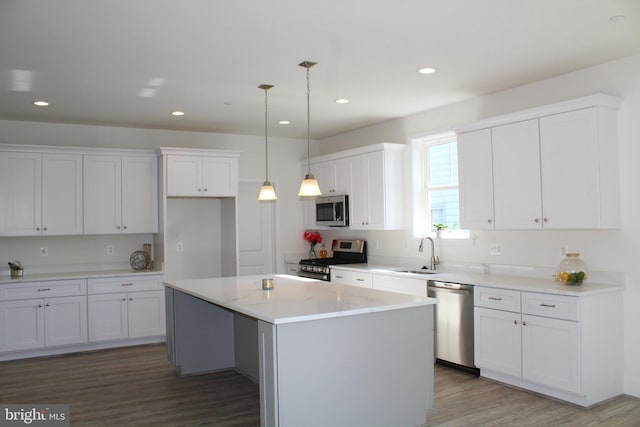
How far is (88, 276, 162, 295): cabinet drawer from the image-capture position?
5.82m

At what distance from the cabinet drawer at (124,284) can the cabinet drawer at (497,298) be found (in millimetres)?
3624

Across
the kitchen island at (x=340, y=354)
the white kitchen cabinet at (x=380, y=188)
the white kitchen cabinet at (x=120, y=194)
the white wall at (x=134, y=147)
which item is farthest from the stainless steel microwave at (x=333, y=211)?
the kitchen island at (x=340, y=354)

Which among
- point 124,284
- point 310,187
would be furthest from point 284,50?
point 124,284

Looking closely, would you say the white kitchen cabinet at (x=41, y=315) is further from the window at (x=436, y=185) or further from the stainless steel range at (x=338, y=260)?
the window at (x=436, y=185)

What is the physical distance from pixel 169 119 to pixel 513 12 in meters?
4.09

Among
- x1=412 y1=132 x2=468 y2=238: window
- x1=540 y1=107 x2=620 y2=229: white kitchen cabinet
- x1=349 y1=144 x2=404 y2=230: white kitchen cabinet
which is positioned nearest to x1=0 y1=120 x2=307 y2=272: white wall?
x1=349 y1=144 x2=404 y2=230: white kitchen cabinet

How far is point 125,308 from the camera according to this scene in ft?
19.5

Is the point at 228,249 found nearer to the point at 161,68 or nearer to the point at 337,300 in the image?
the point at 161,68

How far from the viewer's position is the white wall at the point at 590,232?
398 cm

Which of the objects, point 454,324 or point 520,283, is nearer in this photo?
point 520,283

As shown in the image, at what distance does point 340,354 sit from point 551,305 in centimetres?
183

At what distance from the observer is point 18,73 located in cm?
414

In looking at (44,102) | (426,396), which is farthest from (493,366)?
(44,102)

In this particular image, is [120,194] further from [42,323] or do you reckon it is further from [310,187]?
[310,187]
